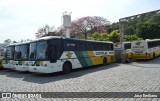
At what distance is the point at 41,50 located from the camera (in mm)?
14031

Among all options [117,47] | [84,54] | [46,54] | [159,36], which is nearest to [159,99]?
[46,54]

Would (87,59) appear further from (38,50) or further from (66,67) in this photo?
(38,50)

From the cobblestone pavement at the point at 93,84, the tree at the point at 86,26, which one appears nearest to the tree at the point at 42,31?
the tree at the point at 86,26

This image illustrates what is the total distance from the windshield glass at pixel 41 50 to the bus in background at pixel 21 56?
6.10 ft

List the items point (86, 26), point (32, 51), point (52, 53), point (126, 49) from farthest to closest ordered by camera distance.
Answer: point (86, 26)
point (126, 49)
point (32, 51)
point (52, 53)

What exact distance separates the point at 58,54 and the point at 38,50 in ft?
4.76

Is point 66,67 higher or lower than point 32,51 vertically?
lower

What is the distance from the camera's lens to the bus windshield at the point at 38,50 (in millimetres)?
13841

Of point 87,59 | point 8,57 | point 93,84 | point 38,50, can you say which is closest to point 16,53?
point 8,57

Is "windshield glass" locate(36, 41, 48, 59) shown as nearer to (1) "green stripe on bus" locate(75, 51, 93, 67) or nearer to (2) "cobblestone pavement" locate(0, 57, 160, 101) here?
(2) "cobblestone pavement" locate(0, 57, 160, 101)

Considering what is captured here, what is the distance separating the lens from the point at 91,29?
1940 inches

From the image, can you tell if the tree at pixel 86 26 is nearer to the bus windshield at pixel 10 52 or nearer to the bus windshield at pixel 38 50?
the bus windshield at pixel 10 52

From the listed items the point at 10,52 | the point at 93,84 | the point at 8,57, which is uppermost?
the point at 10,52

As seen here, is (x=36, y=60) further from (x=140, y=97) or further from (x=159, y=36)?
(x=159, y=36)
